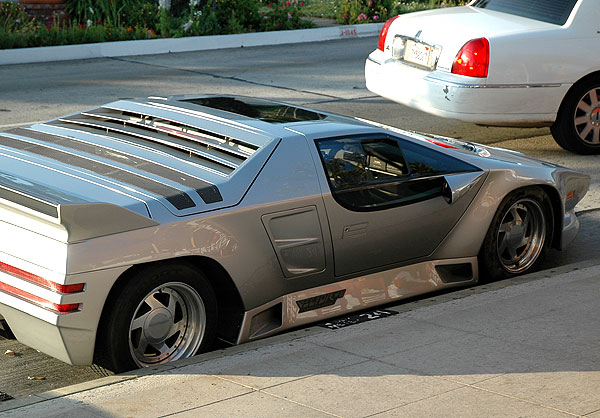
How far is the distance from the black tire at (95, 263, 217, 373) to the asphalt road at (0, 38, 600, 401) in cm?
302

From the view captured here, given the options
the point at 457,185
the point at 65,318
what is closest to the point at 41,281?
the point at 65,318

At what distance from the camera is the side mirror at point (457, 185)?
614 centimetres

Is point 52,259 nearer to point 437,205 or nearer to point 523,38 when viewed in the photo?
point 437,205

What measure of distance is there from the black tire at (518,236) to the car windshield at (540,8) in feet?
12.5

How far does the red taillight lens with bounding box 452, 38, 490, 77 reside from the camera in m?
9.48

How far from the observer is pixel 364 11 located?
2189 centimetres

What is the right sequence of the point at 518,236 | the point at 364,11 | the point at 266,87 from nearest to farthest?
the point at 518,236 < the point at 266,87 < the point at 364,11

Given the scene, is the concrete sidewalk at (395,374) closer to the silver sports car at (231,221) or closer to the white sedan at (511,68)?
the silver sports car at (231,221)

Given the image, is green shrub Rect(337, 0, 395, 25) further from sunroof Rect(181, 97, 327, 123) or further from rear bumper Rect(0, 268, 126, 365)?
rear bumper Rect(0, 268, 126, 365)

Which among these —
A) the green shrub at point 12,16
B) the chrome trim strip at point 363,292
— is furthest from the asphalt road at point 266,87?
the green shrub at point 12,16

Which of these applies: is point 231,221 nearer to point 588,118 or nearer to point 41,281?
point 41,281

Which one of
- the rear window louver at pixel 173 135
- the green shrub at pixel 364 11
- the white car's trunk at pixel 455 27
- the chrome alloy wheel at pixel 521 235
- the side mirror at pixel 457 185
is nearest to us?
the rear window louver at pixel 173 135

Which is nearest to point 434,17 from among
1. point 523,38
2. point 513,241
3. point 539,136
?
point 523,38

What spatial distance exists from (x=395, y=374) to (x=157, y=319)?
1182 mm
